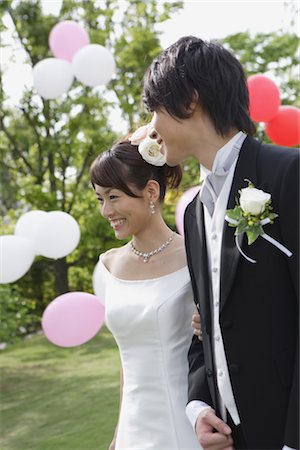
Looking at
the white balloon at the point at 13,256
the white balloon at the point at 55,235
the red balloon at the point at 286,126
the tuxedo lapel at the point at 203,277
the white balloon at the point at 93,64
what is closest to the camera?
the tuxedo lapel at the point at 203,277

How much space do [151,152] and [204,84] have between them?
28.2 inches

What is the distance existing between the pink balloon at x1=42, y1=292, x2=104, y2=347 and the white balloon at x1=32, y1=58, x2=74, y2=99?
127 inches

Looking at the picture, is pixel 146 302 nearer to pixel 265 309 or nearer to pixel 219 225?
pixel 219 225

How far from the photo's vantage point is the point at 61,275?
11.9 meters

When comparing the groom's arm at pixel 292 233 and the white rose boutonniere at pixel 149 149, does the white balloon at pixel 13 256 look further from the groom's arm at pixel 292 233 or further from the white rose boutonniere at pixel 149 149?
the groom's arm at pixel 292 233

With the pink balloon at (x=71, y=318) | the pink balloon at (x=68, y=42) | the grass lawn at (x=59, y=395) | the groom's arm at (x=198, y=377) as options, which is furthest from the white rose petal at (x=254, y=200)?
the pink balloon at (x=68, y=42)

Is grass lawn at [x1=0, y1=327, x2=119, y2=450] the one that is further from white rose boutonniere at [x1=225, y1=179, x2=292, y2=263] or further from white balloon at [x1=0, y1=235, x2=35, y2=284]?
white rose boutonniere at [x1=225, y1=179, x2=292, y2=263]

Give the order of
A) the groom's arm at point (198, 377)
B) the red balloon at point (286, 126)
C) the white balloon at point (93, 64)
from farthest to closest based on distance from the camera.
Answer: the white balloon at point (93, 64)
the red balloon at point (286, 126)
the groom's arm at point (198, 377)

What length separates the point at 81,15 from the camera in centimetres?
1148

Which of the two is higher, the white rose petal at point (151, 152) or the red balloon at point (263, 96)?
the white rose petal at point (151, 152)

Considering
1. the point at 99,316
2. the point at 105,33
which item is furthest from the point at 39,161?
the point at 99,316

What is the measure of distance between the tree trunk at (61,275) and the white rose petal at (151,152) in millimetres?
9393

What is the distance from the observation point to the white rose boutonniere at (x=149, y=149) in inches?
102

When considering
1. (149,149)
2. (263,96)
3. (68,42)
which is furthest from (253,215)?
(68,42)
